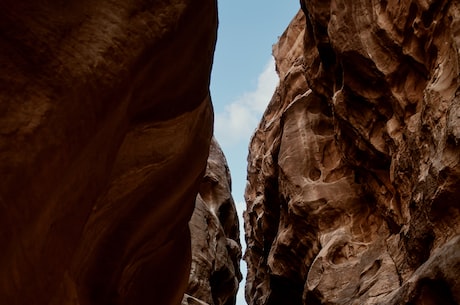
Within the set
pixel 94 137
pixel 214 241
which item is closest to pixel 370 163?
pixel 214 241

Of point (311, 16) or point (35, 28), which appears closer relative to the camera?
point (35, 28)

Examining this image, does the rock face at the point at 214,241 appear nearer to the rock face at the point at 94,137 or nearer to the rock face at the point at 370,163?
the rock face at the point at 370,163

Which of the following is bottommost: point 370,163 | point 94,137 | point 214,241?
point 94,137

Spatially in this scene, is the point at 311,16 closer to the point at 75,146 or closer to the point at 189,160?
the point at 189,160

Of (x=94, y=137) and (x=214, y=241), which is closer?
(x=94, y=137)

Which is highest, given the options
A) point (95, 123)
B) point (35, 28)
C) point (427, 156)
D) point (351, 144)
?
point (351, 144)

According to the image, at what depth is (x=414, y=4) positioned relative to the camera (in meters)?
11.3

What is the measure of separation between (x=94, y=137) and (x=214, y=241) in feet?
48.5

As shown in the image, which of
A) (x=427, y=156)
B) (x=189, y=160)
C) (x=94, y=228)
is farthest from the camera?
(x=427, y=156)

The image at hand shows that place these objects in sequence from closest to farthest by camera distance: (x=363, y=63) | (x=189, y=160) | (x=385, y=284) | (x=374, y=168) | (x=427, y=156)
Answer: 1. (x=189, y=160)
2. (x=427, y=156)
3. (x=385, y=284)
4. (x=363, y=63)
5. (x=374, y=168)

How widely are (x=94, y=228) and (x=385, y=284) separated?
7.50 meters

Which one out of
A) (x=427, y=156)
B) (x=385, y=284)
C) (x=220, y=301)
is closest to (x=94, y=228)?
(x=427, y=156)

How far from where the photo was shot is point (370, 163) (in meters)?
13.9

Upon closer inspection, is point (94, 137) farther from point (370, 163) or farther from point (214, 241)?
point (214, 241)
